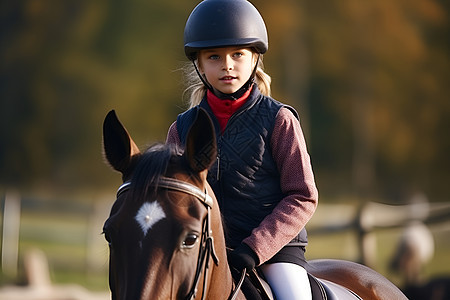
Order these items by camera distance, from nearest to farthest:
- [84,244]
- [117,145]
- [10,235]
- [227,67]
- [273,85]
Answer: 1. [117,145]
2. [227,67]
3. [10,235]
4. [84,244]
5. [273,85]

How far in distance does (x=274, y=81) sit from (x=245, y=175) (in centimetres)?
2834

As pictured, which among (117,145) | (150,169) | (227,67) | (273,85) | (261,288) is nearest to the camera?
(150,169)

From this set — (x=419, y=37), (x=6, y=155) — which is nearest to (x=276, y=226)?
(x=419, y=37)

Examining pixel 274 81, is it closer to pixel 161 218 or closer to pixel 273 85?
pixel 273 85

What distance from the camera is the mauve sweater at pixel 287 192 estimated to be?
3.58 meters

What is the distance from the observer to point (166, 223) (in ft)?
9.86

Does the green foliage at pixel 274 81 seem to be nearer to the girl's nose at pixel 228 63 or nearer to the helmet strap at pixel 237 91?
the helmet strap at pixel 237 91

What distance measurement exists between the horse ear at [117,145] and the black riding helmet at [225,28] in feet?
2.62

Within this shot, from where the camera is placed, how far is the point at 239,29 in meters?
3.89

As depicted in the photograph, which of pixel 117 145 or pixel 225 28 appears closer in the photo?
pixel 117 145

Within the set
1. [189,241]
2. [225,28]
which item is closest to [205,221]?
[189,241]

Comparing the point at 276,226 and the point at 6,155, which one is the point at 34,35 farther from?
the point at 276,226

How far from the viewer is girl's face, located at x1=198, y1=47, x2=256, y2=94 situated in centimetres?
393

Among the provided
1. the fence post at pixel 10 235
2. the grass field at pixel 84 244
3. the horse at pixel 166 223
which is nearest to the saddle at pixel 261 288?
the horse at pixel 166 223
